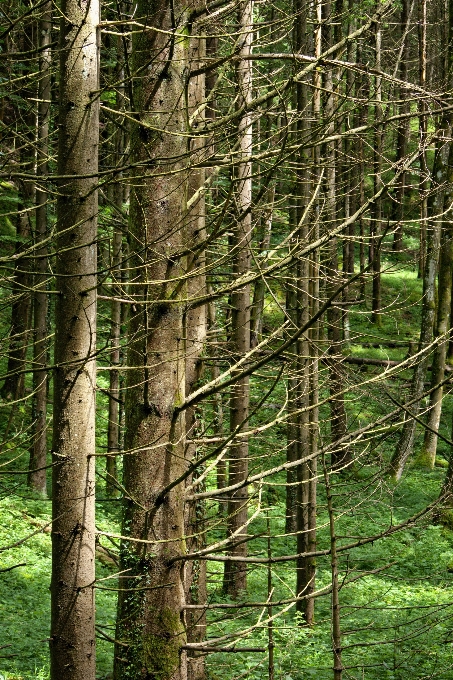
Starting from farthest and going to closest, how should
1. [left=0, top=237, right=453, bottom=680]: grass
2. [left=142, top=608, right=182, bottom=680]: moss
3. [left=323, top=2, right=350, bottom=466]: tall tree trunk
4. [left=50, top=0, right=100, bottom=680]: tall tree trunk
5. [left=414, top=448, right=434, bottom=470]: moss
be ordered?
[left=414, top=448, right=434, bottom=470]: moss, [left=0, top=237, right=453, bottom=680]: grass, [left=323, top=2, right=350, bottom=466]: tall tree trunk, [left=142, top=608, right=182, bottom=680]: moss, [left=50, top=0, right=100, bottom=680]: tall tree trunk

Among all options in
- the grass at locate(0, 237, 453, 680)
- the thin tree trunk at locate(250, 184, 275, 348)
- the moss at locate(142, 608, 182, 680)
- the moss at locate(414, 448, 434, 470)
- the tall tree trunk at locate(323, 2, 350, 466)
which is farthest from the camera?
the moss at locate(414, 448, 434, 470)

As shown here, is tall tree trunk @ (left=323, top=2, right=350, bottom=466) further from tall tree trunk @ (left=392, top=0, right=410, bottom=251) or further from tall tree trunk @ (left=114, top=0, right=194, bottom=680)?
tall tree trunk @ (left=114, top=0, right=194, bottom=680)

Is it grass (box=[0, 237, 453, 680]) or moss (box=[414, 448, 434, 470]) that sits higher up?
moss (box=[414, 448, 434, 470])

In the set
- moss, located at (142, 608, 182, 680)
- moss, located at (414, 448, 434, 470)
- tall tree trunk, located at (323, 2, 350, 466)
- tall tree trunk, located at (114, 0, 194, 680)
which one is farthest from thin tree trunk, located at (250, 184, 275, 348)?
moss, located at (414, 448, 434, 470)

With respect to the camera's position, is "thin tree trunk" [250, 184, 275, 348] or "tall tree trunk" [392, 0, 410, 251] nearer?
"tall tree trunk" [392, 0, 410, 251]

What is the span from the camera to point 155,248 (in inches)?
171

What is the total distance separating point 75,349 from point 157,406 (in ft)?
2.12

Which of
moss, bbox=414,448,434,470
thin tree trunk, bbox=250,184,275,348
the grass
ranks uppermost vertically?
thin tree trunk, bbox=250,184,275,348

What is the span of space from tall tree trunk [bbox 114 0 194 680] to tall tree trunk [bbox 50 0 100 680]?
1.17 feet

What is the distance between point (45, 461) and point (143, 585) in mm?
11285

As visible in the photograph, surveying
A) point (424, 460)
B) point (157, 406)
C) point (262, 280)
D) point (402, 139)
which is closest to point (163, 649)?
point (157, 406)

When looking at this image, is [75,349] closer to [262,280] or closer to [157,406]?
[157,406]

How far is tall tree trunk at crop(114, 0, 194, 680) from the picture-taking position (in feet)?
13.7

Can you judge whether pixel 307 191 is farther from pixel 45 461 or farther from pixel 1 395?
pixel 1 395
